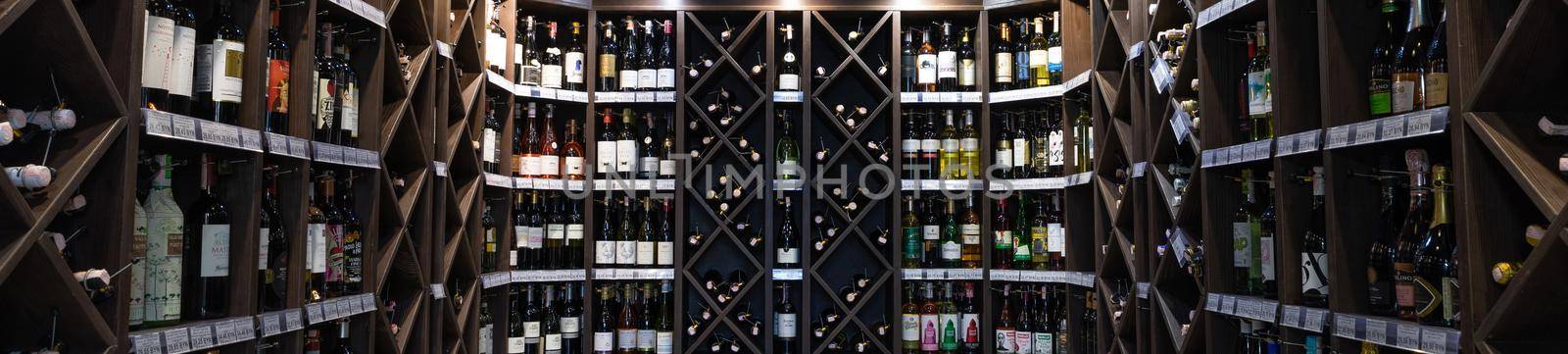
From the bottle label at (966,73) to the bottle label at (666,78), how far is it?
120cm

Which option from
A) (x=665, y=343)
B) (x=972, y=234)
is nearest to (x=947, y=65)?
(x=972, y=234)

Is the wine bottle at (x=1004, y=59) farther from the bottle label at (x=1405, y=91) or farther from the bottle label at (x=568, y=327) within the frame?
the bottle label at (x=1405, y=91)

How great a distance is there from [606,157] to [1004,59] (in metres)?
1.69

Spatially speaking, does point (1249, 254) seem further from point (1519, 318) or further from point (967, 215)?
point (967, 215)

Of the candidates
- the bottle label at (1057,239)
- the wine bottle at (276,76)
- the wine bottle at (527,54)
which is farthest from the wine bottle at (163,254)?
the bottle label at (1057,239)

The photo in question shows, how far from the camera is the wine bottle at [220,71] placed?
2.28 m

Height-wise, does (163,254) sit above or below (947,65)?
below

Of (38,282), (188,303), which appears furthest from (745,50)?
(38,282)

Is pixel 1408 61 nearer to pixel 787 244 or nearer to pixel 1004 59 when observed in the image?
pixel 1004 59

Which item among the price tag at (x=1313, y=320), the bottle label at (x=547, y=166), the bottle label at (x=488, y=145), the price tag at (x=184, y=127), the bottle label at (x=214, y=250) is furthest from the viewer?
the bottle label at (x=547, y=166)

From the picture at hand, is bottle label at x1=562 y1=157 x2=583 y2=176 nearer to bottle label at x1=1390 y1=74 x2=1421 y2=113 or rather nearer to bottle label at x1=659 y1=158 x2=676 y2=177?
bottle label at x1=659 y1=158 x2=676 y2=177

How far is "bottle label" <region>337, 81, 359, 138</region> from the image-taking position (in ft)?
9.37

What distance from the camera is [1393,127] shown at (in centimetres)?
208

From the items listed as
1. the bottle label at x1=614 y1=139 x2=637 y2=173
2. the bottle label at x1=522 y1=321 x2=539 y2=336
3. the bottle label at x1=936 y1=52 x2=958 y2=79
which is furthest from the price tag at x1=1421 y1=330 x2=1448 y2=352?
the bottle label at x1=522 y1=321 x2=539 y2=336
